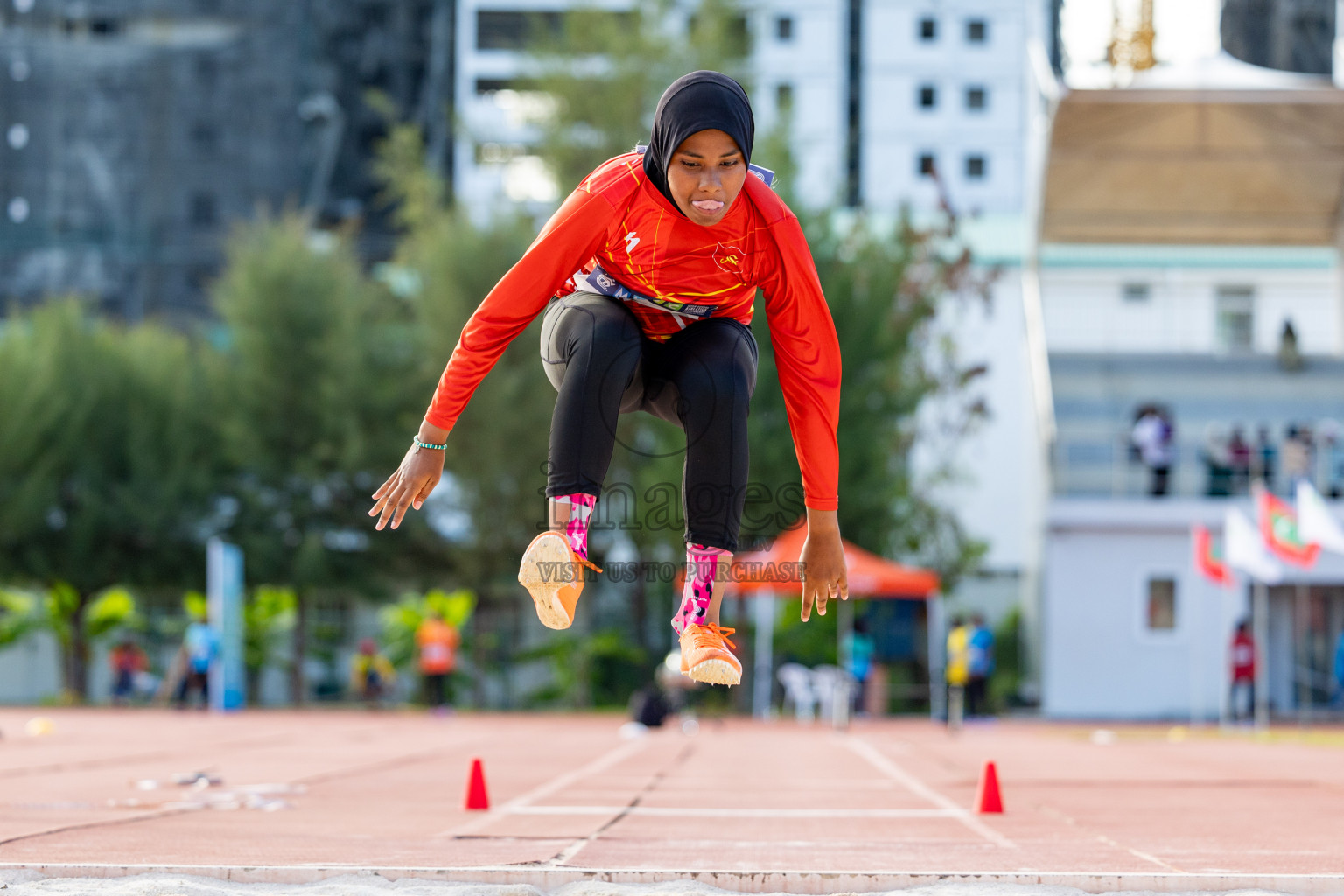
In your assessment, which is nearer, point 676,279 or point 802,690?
point 676,279

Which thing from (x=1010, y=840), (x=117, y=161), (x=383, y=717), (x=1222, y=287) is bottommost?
(x=383, y=717)

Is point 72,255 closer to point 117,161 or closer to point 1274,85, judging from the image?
point 117,161

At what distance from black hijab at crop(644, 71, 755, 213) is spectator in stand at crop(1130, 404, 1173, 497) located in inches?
870

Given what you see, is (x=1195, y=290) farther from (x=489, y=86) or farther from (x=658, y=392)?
(x=658, y=392)

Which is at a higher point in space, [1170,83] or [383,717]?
[1170,83]

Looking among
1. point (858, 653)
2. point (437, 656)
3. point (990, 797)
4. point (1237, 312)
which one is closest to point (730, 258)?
point (990, 797)

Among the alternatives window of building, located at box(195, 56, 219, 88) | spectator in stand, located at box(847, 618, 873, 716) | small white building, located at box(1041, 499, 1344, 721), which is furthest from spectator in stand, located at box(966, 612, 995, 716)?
window of building, located at box(195, 56, 219, 88)

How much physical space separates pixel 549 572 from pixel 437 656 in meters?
20.7

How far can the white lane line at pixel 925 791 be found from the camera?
688 cm

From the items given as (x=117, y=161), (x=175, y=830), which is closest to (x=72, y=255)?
(x=117, y=161)

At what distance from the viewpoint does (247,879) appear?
462 centimetres

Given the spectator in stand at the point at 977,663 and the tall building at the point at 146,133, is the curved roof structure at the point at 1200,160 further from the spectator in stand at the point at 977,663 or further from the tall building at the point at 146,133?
the tall building at the point at 146,133

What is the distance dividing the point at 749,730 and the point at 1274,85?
43.5ft

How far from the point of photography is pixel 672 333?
5.08 meters
